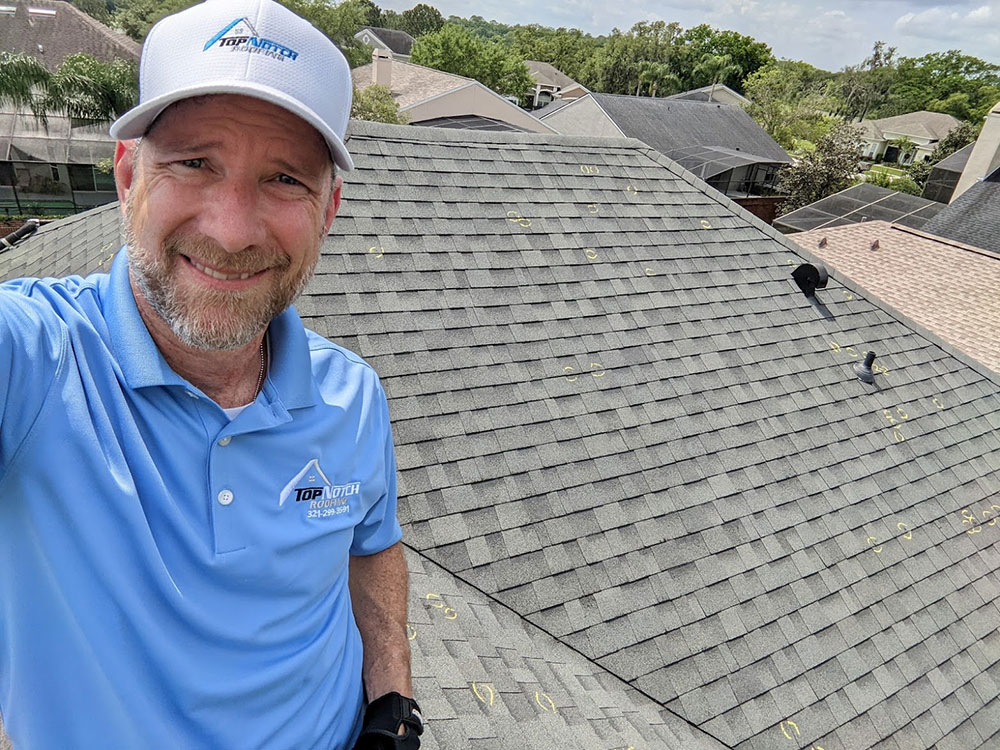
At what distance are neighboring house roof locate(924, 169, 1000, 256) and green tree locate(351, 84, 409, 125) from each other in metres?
19.0

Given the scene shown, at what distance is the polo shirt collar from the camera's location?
1284mm

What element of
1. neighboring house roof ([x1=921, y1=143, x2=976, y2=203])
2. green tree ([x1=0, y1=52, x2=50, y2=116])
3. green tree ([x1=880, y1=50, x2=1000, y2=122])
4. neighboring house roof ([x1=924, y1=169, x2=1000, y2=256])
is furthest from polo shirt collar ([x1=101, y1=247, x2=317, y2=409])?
green tree ([x1=880, y1=50, x2=1000, y2=122])

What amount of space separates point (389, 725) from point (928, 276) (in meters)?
18.1

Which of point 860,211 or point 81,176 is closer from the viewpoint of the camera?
point 81,176

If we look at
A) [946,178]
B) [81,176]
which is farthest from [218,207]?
[946,178]

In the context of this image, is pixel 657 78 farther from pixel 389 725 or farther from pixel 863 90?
pixel 389 725

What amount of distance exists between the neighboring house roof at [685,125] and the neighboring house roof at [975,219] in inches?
442

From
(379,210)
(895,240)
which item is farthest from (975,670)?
(895,240)

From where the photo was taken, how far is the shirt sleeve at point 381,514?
1.81 m

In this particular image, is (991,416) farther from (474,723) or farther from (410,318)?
(474,723)

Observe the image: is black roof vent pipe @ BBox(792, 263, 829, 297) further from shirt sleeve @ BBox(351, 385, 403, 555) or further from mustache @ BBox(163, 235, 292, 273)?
mustache @ BBox(163, 235, 292, 273)

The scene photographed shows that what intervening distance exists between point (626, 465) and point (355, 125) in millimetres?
3865

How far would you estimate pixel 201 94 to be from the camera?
4.04ft

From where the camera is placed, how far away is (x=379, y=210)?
5.26 m
